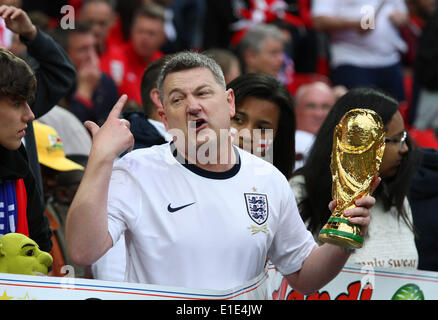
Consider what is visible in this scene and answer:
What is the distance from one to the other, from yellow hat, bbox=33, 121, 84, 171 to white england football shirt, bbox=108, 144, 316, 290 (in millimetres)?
1515

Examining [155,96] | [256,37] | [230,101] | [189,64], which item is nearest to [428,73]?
[256,37]

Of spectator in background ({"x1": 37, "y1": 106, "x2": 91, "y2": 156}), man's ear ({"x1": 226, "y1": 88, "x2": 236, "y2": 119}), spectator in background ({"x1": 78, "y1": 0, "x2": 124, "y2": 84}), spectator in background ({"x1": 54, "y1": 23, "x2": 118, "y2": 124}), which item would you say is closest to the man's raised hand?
man's ear ({"x1": 226, "y1": 88, "x2": 236, "y2": 119})

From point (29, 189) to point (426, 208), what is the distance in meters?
2.33

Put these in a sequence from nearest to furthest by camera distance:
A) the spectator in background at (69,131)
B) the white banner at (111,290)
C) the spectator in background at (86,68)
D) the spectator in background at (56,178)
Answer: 1. the white banner at (111,290)
2. the spectator in background at (56,178)
3. the spectator in background at (69,131)
4. the spectator in background at (86,68)

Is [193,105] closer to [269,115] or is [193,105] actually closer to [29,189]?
[29,189]

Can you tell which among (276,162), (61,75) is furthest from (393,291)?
(61,75)

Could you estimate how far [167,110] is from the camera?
3.04m

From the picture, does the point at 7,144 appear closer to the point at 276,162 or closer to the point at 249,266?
the point at 249,266

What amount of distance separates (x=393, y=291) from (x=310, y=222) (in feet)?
1.74

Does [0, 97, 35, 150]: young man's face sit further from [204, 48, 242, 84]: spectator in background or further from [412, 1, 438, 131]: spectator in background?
[412, 1, 438, 131]: spectator in background

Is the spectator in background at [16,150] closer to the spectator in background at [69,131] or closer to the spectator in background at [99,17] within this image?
the spectator in background at [69,131]

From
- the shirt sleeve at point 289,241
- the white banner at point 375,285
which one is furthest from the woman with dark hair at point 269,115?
the shirt sleeve at point 289,241

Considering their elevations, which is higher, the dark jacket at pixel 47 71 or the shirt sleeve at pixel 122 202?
the dark jacket at pixel 47 71

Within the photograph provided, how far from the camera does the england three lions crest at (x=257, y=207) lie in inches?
116
